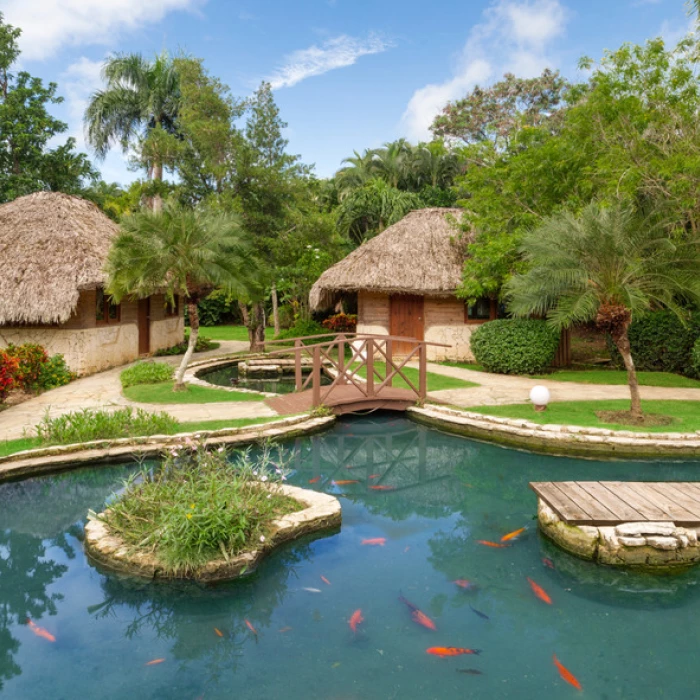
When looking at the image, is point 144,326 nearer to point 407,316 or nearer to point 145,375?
point 145,375

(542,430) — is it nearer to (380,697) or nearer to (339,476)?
(339,476)

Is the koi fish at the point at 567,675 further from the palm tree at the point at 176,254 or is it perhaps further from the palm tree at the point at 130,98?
the palm tree at the point at 130,98

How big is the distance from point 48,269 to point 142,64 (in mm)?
19046

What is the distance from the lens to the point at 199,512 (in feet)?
18.6

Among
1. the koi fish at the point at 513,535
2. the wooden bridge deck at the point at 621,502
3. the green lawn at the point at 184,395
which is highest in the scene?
the green lawn at the point at 184,395

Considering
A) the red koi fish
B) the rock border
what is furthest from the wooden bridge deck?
the rock border

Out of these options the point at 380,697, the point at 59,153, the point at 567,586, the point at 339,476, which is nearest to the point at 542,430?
the point at 339,476

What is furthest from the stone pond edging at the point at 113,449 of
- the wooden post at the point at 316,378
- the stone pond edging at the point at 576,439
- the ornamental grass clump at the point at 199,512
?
the stone pond edging at the point at 576,439

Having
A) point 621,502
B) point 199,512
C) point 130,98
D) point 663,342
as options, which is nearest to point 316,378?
point 199,512

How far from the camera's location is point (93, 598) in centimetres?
540

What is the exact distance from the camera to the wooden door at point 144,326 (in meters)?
18.6

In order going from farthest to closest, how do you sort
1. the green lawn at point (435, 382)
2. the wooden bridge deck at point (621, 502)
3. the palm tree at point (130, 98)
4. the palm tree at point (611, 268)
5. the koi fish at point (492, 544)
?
the palm tree at point (130, 98), the green lawn at point (435, 382), the palm tree at point (611, 268), the koi fish at point (492, 544), the wooden bridge deck at point (621, 502)

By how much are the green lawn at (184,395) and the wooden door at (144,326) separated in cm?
592

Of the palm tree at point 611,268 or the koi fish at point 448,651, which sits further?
the palm tree at point 611,268
